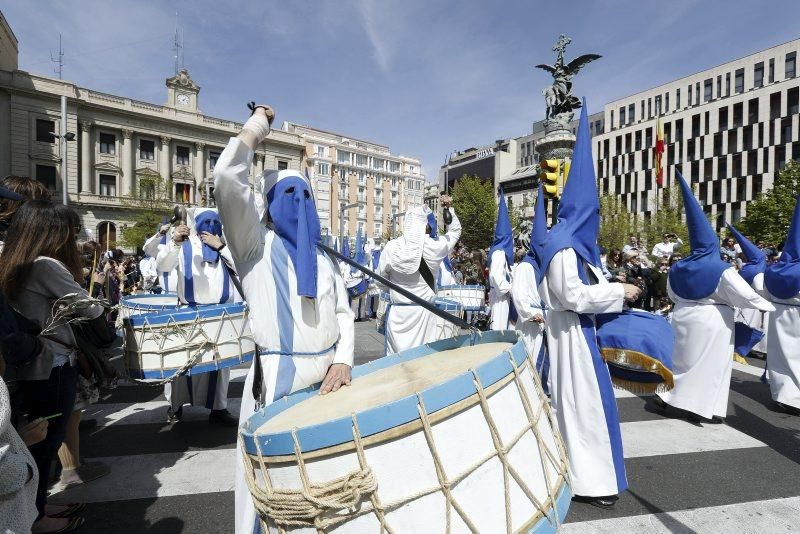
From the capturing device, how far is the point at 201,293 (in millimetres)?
5020

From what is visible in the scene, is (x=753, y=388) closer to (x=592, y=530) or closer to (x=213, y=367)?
(x=592, y=530)

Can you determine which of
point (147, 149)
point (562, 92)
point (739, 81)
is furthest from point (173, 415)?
point (739, 81)

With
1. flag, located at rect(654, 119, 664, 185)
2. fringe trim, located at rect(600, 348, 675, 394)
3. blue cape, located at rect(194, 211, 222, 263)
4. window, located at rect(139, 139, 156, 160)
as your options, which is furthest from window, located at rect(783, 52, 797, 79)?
window, located at rect(139, 139, 156, 160)

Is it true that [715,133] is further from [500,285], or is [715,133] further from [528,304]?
[528,304]

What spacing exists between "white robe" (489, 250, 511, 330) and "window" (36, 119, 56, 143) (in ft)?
153

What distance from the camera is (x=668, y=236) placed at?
1419 centimetres

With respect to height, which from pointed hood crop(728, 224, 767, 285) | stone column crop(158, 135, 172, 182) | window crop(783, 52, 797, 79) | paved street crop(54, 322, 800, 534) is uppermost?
window crop(783, 52, 797, 79)

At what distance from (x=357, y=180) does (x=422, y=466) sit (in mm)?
85306

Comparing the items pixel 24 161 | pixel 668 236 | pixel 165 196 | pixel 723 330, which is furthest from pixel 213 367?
pixel 24 161

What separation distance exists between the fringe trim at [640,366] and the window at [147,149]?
5374cm

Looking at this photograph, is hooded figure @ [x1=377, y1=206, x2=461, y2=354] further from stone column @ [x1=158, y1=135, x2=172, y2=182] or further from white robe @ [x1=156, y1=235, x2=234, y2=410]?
stone column @ [x1=158, y1=135, x2=172, y2=182]

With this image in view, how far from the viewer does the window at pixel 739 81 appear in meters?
47.0

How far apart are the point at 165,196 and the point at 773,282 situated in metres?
45.4

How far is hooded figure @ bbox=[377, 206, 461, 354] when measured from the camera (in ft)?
17.7
